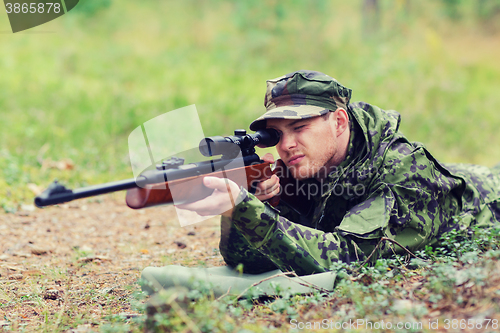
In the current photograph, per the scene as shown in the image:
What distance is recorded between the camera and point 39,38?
12398mm

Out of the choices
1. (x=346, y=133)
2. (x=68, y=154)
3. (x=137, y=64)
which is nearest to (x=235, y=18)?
(x=137, y=64)

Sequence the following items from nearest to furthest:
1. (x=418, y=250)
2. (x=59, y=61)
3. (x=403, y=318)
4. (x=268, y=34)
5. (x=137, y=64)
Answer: (x=403, y=318), (x=418, y=250), (x=59, y=61), (x=137, y=64), (x=268, y=34)

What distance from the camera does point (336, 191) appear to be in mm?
3443

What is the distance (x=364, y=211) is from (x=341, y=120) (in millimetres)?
809

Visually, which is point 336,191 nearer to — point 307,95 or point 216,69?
point 307,95

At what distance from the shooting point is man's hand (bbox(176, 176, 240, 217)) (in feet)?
8.57

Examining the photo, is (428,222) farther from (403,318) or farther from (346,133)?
(403,318)

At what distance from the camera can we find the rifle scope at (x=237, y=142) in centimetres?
284

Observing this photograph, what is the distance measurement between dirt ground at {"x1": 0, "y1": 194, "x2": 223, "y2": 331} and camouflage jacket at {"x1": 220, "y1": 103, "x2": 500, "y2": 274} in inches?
40.3

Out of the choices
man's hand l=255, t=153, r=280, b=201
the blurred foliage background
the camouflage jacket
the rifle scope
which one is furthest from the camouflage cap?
the blurred foliage background

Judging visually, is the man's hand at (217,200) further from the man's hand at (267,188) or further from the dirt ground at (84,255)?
the dirt ground at (84,255)

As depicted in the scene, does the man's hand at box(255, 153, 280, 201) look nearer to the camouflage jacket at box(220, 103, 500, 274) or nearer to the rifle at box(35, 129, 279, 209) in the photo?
the rifle at box(35, 129, 279, 209)

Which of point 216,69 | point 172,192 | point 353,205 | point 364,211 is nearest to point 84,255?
point 172,192

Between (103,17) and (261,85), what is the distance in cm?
686
